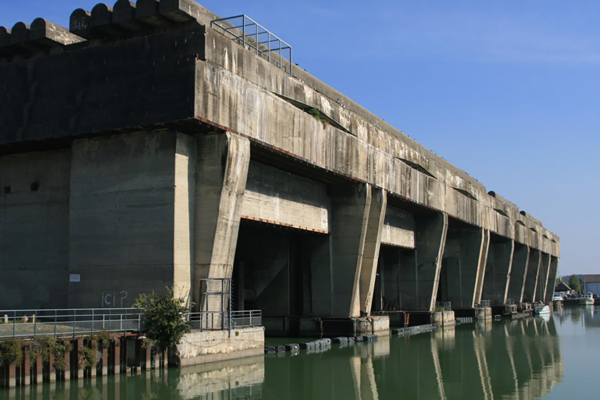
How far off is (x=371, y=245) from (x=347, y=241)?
269 cm

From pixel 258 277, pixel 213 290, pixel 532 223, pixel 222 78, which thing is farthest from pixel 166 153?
pixel 532 223

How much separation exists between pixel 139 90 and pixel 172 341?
35.7 ft

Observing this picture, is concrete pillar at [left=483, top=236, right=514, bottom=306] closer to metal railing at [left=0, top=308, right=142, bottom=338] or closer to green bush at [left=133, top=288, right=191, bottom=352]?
metal railing at [left=0, top=308, right=142, bottom=338]

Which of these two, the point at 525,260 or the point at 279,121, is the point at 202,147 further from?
the point at 525,260

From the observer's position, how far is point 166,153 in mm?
29875

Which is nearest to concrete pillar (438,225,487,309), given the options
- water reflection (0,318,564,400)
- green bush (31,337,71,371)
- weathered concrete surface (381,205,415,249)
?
weathered concrete surface (381,205,415,249)

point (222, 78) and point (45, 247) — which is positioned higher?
point (222, 78)

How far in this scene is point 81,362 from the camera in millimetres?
23406

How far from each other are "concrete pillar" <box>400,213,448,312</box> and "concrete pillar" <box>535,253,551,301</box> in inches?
2577

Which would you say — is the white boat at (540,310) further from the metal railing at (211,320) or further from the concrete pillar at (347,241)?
the metal railing at (211,320)

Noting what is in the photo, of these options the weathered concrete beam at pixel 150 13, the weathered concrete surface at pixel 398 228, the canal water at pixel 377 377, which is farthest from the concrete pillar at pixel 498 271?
the weathered concrete beam at pixel 150 13

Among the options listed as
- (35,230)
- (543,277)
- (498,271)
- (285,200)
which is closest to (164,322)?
(35,230)

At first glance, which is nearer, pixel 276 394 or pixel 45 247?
pixel 276 394

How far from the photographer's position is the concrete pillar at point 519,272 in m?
99.6
